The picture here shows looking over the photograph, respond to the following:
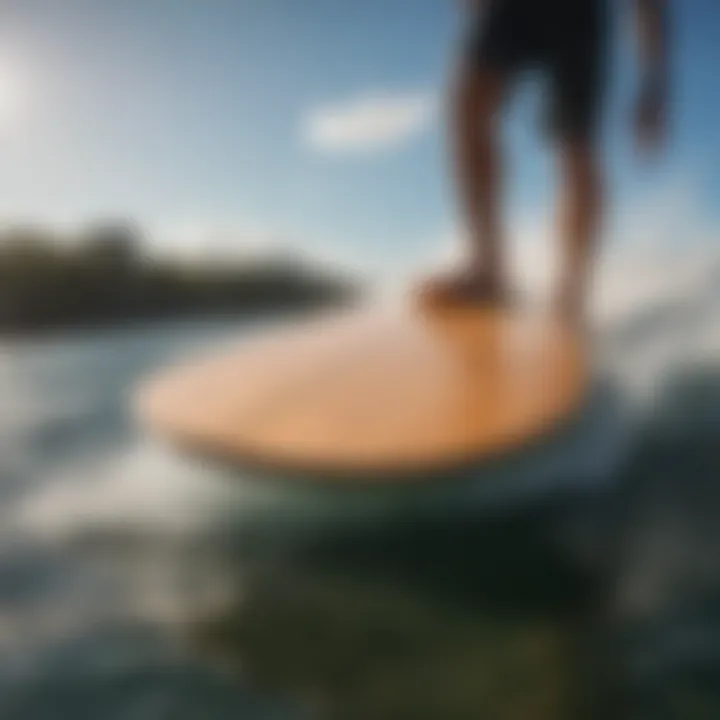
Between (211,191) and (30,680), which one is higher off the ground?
(211,191)

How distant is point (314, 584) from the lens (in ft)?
2.83

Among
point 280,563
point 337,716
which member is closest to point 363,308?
point 280,563

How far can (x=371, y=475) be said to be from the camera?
0.82 meters

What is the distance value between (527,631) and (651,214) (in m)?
0.41

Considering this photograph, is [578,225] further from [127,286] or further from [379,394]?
[127,286]

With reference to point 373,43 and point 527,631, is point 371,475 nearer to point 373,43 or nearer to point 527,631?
point 527,631

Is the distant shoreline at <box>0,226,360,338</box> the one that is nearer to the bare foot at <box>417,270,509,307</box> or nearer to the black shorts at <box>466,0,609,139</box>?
the bare foot at <box>417,270,509,307</box>

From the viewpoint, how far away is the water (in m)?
0.83

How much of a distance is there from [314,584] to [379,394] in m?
0.18

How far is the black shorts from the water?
0.24 metres

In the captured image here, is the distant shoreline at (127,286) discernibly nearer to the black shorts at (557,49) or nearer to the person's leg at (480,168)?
the person's leg at (480,168)

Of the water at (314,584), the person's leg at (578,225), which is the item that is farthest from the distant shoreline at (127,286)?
the person's leg at (578,225)

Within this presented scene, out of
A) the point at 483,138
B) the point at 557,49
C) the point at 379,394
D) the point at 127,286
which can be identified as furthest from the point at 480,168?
the point at 127,286

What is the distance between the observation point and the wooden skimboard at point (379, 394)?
830 millimetres
